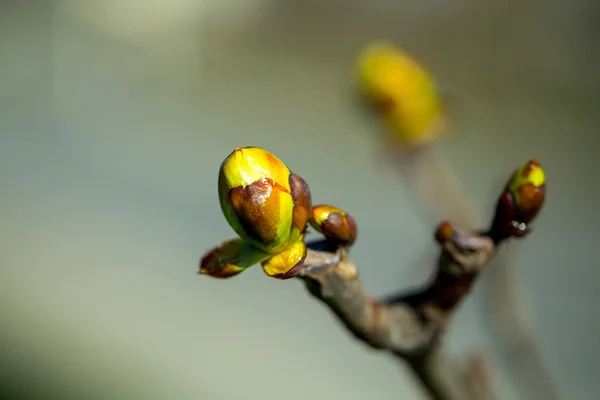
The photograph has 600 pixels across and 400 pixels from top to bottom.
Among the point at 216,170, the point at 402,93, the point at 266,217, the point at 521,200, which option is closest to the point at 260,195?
the point at 266,217

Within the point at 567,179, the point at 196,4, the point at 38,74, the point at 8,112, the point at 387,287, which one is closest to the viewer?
the point at 387,287

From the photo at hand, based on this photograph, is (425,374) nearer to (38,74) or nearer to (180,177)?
(180,177)

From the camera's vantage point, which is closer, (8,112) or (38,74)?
(8,112)

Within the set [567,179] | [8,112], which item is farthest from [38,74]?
[567,179]

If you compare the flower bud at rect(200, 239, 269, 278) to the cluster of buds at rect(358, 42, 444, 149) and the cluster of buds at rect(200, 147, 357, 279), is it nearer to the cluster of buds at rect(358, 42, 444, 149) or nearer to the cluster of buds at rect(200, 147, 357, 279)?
the cluster of buds at rect(200, 147, 357, 279)

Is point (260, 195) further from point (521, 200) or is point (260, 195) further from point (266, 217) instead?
point (521, 200)

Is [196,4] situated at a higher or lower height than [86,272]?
higher

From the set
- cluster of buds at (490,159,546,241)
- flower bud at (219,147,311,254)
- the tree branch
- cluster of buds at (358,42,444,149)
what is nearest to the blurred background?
cluster of buds at (358,42,444,149)

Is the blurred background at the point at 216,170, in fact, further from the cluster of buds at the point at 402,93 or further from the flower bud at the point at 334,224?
the flower bud at the point at 334,224
